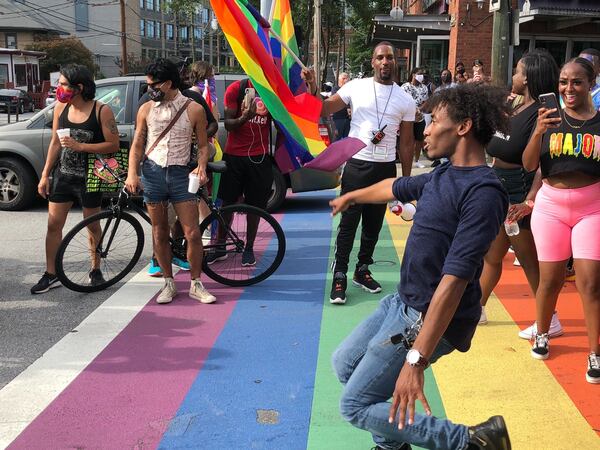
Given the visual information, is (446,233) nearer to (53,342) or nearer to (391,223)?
(53,342)

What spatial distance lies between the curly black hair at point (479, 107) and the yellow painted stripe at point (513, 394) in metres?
1.73

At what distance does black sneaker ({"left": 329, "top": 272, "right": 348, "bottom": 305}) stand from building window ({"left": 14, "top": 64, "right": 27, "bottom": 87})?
166ft

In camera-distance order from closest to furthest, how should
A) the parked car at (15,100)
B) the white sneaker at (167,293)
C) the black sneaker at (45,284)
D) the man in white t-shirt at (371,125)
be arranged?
1. the man in white t-shirt at (371,125)
2. the white sneaker at (167,293)
3. the black sneaker at (45,284)
4. the parked car at (15,100)

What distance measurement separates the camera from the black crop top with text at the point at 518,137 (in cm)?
457

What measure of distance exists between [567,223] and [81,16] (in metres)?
82.1

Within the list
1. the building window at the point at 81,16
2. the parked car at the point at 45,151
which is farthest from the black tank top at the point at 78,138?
the building window at the point at 81,16

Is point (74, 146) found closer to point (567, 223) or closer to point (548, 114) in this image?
point (548, 114)

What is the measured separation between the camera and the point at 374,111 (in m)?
5.68

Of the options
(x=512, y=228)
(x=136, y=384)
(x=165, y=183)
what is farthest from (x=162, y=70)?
(x=512, y=228)

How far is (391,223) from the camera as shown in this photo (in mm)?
9203

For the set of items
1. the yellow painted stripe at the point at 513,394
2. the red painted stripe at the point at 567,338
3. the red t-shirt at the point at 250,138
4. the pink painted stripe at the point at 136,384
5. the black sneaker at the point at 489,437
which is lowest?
the pink painted stripe at the point at 136,384

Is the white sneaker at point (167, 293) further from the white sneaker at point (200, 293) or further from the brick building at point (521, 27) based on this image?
the brick building at point (521, 27)

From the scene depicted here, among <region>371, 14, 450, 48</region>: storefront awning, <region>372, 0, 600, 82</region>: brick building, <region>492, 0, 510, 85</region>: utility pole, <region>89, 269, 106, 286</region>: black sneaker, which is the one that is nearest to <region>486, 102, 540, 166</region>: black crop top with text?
<region>89, 269, 106, 286</region>: black sneaker

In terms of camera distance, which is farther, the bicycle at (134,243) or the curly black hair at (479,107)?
the bicycle at (134,243)
